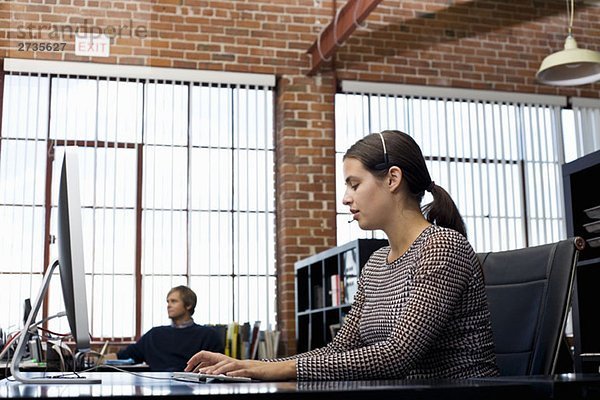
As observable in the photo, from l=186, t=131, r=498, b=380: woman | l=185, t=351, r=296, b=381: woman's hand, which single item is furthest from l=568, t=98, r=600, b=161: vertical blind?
l=185, t=351, r=296, b=381: woman's hand

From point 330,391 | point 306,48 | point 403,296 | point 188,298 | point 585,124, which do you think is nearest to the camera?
point 330,391

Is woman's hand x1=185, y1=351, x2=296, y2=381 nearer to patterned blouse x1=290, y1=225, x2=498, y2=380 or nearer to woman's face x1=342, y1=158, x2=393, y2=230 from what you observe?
patterned blouse x1=290, y1=225, x2=498, y2=380

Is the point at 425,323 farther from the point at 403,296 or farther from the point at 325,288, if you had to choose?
the point at 325,288

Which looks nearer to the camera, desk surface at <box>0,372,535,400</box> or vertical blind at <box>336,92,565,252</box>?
desk surface at <box>0,372,535,400</box>

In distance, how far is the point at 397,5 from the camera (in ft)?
22.2

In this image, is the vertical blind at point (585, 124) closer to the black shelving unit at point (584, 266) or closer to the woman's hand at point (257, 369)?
the black shelving unit at point (584, 266)

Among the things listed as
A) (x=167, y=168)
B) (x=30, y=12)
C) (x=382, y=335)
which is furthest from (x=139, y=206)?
(x=382, y=335)

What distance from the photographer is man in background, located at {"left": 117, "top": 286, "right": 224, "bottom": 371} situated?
4.98m

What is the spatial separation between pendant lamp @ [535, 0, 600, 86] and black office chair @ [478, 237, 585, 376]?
3041 mm

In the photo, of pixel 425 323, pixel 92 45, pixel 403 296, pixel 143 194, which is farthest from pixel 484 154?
pixel 425 323

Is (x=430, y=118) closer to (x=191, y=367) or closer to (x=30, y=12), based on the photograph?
A: (x=30, y=12)

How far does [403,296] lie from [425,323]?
21cm

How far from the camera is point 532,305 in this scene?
193 cm

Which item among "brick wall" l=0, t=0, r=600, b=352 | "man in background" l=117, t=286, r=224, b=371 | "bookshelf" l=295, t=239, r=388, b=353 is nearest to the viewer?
"man in background" l=117, t=286, r=224, b=371
